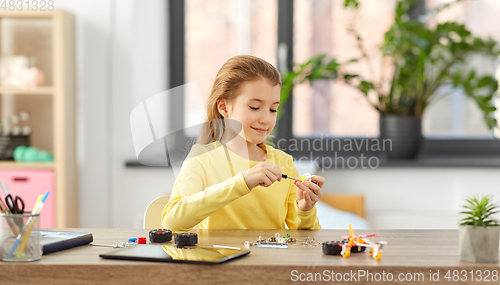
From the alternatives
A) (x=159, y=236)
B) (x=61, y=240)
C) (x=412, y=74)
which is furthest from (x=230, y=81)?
(x=412, y=74)

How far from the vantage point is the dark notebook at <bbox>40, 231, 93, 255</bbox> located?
0.93 meters

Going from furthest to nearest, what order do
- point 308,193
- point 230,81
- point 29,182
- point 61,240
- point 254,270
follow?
1. point 29,182
2. point 230,81
3. point 308,193
4. point 61,240
5. point 254,270

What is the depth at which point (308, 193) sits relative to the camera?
1.20m

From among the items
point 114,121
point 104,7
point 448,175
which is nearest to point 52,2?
point 104,7

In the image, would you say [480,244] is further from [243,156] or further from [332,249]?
[243,156]

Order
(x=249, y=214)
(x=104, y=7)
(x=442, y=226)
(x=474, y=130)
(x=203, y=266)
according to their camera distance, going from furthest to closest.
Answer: (x=474, y=130) < (x=104, y=7) < (x=442, y=226) < (x=249, y=214) < (x=203, y=266)

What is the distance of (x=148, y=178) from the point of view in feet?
8.94

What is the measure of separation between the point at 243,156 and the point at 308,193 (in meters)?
0.22

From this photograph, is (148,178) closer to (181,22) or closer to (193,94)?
(181,22)

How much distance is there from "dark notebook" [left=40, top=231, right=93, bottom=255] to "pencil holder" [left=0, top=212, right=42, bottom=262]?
0.04 meters

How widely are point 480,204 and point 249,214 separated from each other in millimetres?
615

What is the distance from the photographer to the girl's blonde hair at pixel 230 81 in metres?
1.29

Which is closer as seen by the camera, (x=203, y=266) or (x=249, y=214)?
(x=203, y=266)

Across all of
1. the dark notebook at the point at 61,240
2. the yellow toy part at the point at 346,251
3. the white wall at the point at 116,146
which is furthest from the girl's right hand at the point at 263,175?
the white wall at the point at 116,146
